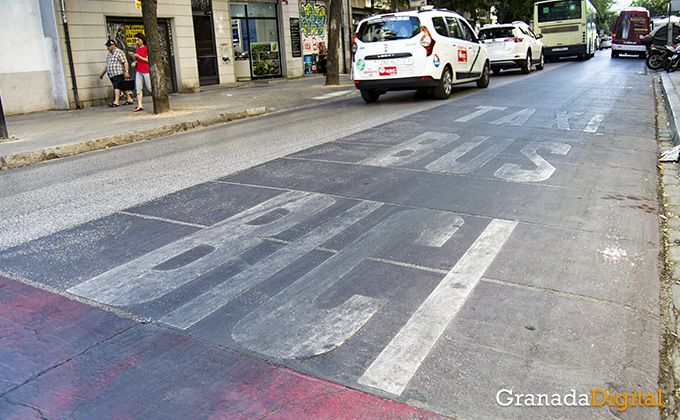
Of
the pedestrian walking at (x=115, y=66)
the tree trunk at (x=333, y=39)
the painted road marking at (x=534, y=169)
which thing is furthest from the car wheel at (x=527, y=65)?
the painted road marking at (x=534, y=169)

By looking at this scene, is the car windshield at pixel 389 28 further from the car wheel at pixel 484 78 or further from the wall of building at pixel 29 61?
the wall of building at pixel 29 61

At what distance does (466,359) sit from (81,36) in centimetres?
1643

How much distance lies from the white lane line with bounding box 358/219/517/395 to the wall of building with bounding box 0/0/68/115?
14437mm

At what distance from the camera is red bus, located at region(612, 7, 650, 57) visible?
3453 cm

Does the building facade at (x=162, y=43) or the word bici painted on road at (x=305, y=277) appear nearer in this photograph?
the word bici painted on road at (x=305, y=277)

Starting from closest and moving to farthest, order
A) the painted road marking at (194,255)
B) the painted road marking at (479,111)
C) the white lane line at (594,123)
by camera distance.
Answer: the painted road marking at (194,255) → the white lane line at (594,123) → the painted road marking at (479,111)

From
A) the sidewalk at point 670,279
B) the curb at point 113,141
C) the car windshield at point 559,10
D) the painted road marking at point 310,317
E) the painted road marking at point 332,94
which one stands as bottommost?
the sidewalk at point 670,279

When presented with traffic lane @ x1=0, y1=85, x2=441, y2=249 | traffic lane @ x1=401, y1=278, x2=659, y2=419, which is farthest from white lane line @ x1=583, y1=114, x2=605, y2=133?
traffic lane @ x1=401, y1=278, x2=659, y2=419

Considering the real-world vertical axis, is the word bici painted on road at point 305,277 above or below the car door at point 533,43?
below

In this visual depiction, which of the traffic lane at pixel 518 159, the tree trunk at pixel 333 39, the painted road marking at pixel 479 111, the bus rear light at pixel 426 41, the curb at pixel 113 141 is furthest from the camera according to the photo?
the tree trunk at pixel 333 39

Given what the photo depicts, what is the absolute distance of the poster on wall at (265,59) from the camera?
24.1 m

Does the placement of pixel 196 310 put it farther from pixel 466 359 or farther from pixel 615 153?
pixel 615 153

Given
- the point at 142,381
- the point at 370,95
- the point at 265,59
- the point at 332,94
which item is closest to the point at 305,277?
the point at 142,381

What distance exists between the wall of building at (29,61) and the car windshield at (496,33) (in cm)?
1561
